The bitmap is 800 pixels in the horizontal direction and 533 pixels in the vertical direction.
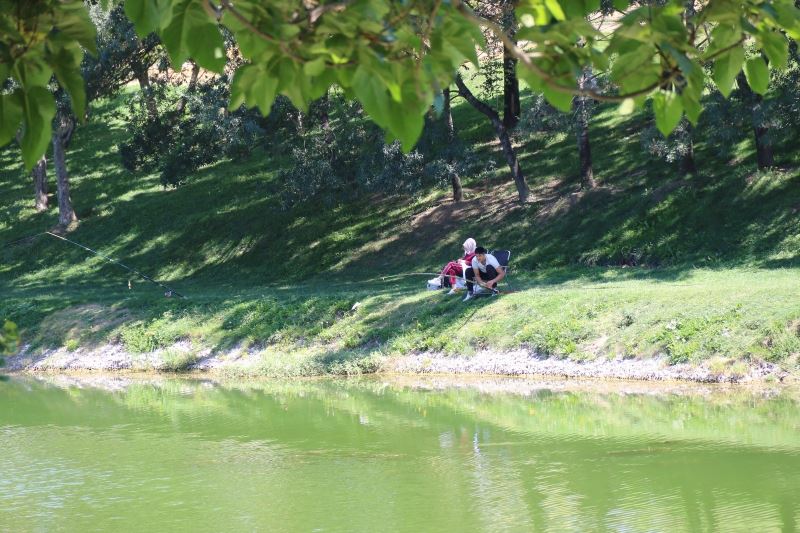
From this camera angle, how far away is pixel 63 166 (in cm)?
3578

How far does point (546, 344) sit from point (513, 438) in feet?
15.9

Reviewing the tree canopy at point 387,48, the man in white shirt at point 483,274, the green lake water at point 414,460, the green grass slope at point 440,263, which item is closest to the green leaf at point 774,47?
the tree canopy at point 387,48

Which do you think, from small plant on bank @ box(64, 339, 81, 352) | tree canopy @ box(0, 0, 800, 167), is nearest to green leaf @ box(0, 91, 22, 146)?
tree canopy @ box(0, 0, 800, 167)

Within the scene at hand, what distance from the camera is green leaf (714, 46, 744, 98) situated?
11.3 feet

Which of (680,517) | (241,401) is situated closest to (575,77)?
(680,517)

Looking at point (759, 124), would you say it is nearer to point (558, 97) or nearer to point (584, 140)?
point (584, 140)

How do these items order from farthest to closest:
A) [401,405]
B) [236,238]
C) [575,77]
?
1. [236,238]
2. [401,405]
3. [575,77]

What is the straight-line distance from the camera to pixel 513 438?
13141 mm

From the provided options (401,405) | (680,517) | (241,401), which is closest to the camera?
(680,517)

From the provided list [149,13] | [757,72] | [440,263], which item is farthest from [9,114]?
[440,263]

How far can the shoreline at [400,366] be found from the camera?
15633mm

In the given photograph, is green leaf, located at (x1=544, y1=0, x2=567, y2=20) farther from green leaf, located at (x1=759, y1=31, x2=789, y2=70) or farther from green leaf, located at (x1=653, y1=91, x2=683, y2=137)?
green leaf, located at (x1=759, y1=31, x2=789, y2=70)

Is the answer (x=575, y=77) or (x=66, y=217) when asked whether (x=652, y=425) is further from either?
(x=66, y=217)

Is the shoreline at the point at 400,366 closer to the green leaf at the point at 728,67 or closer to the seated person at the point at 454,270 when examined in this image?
the seated person at the point at 454,270
